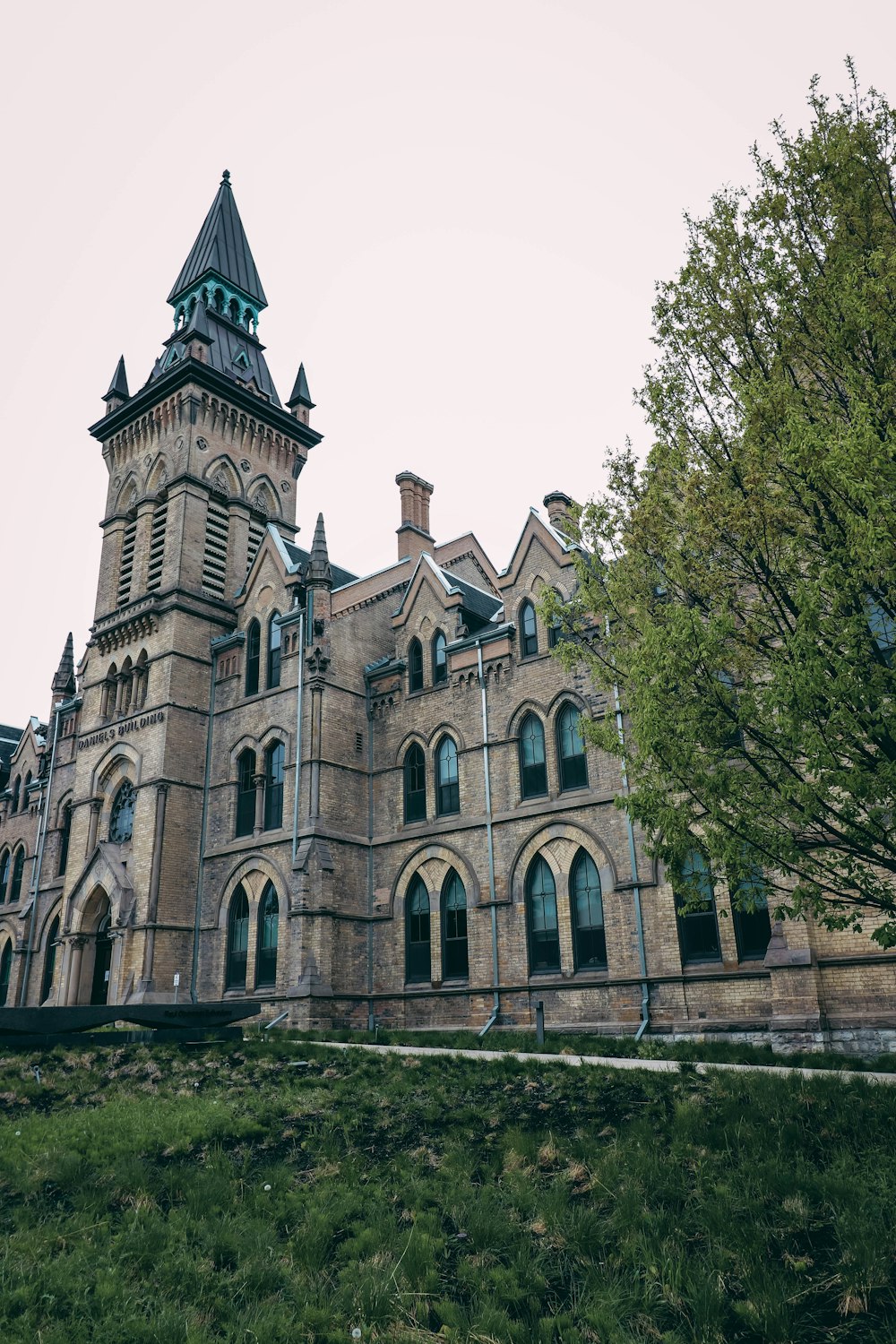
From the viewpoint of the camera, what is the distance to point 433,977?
2444 centimetres

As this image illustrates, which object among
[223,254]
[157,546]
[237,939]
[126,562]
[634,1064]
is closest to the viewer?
[634,1064]

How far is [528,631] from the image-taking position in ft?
82.3

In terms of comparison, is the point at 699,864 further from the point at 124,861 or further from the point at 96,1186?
the point at 124,861

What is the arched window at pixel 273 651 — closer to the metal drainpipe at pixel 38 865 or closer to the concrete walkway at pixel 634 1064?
the metal drainpipe at pixel 38 865

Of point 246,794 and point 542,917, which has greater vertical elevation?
point 246,794

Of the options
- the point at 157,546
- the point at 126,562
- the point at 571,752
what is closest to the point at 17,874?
the point at 126,562

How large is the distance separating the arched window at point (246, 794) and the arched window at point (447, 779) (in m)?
5.95

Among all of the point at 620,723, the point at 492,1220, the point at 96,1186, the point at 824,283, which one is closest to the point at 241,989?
the point at 620,723

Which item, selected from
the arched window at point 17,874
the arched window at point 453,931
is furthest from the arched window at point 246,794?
the arched window at point 17,874

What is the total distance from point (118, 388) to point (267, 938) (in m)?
23.7

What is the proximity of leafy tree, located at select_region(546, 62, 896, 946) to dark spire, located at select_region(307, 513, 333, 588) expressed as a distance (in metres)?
17.6

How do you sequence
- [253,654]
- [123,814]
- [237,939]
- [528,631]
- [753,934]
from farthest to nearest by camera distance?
[123,814]
[253,654]
[237,939]
[528,631]
[753,934]

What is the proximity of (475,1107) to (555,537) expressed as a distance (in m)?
16.6

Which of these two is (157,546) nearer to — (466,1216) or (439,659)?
(439,659)
